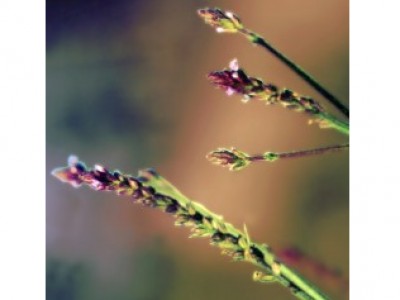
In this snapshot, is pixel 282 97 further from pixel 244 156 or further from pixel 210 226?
pixel 210 226

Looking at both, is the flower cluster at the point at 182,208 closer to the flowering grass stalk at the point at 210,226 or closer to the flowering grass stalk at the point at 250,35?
the flowering grass stalk at the point at 210,226

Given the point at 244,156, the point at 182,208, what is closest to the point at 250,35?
the point at 244,156

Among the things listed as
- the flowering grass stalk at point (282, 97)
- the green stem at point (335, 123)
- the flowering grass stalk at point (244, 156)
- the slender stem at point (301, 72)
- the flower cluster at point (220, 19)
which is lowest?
the flowering grass stalk at point (244, 156)

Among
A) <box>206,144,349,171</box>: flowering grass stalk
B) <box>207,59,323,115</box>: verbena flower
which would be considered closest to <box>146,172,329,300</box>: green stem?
<box>206,144,349,171</box>: flowering grass stalk

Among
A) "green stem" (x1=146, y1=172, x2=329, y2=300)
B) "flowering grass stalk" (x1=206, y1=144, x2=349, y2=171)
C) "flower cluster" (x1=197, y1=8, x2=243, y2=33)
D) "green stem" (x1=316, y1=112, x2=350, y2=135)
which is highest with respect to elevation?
"flower cluster" (x1=197, y1=8, x2=243, y2=33)

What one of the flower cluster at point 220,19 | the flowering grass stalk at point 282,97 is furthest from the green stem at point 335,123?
the flower cluster at point 220,19
